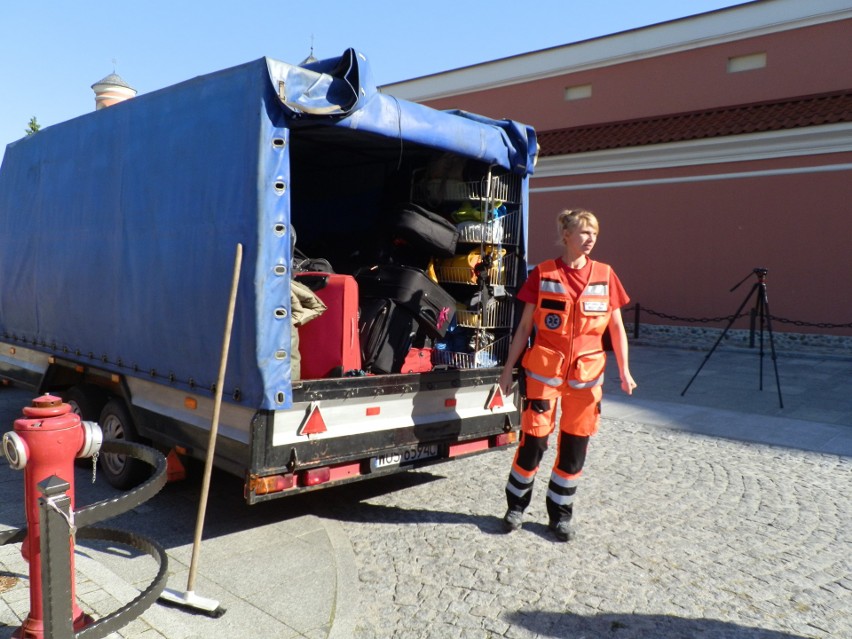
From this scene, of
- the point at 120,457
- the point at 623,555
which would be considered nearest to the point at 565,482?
the point at 623,555

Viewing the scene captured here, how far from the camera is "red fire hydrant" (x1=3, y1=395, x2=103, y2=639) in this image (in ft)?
9.63

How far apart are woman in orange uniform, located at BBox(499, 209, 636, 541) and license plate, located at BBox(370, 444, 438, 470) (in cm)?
65

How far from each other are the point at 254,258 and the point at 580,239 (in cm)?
194

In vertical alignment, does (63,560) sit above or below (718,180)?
below

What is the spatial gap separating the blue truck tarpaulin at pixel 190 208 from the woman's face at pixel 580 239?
1141mm

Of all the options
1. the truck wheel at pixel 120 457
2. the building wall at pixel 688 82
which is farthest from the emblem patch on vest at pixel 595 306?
the building wall at pixel 688 82

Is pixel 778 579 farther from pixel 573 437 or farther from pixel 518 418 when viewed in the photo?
pixel 518 418

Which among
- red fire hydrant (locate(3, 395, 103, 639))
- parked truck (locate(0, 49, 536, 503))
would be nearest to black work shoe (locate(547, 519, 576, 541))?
parked truck (locate(0, 49, 536, 503))

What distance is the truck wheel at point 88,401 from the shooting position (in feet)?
19.2

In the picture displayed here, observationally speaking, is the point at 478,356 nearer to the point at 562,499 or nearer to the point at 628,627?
the point at 562,499

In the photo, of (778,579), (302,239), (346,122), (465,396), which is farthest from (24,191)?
(778,579)

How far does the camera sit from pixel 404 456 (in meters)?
5.02

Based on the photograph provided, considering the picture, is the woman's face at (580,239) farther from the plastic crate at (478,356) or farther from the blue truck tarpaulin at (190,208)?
the plastic crate at (478,356)

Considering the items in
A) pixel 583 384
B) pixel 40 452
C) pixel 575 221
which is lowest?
pixel 40 452
